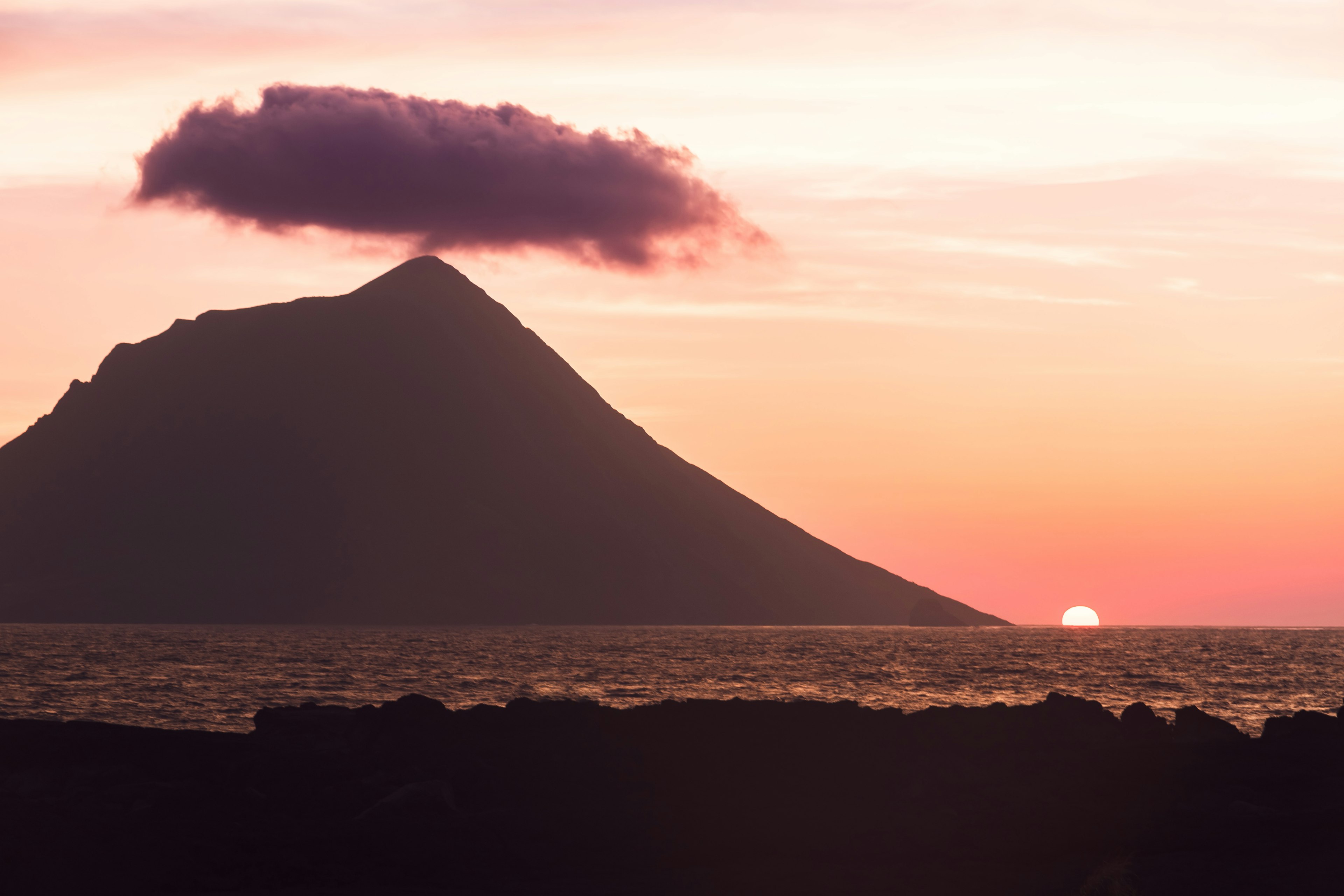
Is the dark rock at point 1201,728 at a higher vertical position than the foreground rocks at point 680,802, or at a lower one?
higher

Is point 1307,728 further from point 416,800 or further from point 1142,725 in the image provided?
point 416,800

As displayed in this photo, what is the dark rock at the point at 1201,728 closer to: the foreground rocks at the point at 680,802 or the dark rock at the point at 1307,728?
the foreground rocks at the point at 680,802

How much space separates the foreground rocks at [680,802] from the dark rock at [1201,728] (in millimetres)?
127

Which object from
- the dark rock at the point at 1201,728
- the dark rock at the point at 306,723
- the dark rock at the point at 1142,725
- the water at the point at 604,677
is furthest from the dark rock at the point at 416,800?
the dark rock at the point at 1201,728

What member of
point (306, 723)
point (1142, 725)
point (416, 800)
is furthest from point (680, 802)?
point (1142, 725)

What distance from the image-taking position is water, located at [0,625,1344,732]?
71.9m

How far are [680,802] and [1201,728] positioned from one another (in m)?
22.6

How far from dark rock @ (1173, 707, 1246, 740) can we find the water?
17.2m

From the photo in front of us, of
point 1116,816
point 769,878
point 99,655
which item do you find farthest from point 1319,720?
point 99,655

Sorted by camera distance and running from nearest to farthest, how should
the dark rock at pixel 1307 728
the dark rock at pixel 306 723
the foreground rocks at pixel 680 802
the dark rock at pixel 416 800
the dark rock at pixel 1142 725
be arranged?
Result: the foreground rocks at pixel 680 802 < the dark rock at pixel 416 800 < the dark rock at pixel 306 723 < the dark rock at pixel 1307 728 < the dark rock at pixel 1142 725

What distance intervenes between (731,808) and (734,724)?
Answer: 11.3m

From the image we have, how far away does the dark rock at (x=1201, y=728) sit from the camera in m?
46.8

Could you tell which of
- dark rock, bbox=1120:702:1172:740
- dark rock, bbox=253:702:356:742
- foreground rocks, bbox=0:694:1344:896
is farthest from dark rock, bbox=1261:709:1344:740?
dark rock, bbox=253:702:356:742

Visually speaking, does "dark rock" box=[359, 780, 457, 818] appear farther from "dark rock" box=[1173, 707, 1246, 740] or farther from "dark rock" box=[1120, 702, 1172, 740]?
"dark rock" box=[1173, 707, 1246, 740]
